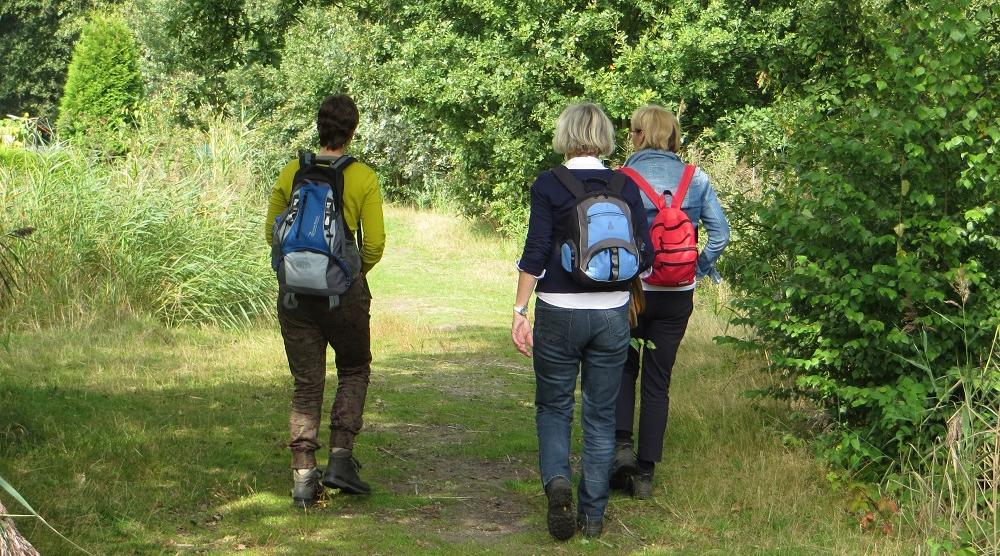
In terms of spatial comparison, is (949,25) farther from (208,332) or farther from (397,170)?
(397,170)

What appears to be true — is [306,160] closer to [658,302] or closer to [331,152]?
[331,152]

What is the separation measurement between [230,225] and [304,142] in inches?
643

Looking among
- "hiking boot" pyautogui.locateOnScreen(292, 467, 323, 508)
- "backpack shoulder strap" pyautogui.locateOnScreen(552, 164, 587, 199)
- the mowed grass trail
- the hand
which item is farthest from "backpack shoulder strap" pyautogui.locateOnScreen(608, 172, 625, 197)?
"hiking boot" pyautogui.locateOnScreen(292, 467, 323, 508)

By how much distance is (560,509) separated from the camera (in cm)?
530

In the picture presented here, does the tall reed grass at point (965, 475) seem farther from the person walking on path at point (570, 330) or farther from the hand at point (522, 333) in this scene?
the hand at point (522, 333)

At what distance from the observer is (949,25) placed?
5.33 m

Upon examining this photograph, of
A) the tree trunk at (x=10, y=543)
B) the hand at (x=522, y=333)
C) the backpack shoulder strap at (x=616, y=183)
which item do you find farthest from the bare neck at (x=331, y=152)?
the tree trunk at (x=10, y=543)

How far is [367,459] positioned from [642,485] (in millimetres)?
1725

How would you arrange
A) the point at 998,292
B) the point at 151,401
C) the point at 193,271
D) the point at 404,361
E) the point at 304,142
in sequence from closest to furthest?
the point at 998,292 → the point at 151,401 → the point at 404,361 → the point at 193,271 → the point at 304,142

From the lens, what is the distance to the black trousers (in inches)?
233

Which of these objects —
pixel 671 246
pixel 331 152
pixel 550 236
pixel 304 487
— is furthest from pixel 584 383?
pixel 331 152

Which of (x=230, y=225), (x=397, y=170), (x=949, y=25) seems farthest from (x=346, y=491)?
(x=397, y=170)

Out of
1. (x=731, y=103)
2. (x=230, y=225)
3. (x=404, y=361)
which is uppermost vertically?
(x=731, y=103)

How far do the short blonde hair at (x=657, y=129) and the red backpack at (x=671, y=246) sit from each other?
0.28 meters
